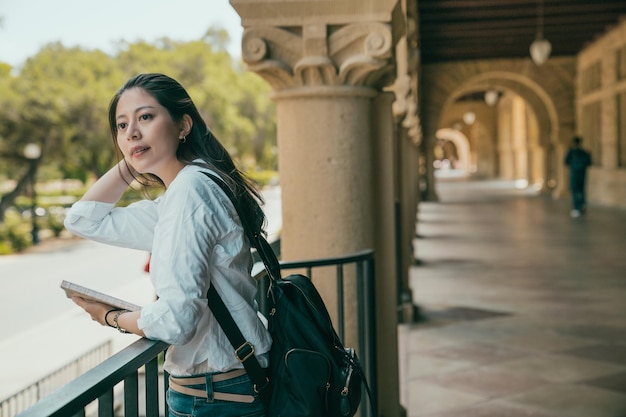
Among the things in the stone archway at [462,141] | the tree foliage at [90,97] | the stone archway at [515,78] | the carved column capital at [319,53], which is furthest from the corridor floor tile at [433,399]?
the stone archway at [462,141]

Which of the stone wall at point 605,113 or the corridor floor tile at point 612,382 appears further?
the stone wall at point 605,113

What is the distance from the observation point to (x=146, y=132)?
1.89 metres

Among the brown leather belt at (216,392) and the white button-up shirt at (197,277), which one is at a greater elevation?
the white button-up shirt at (197,277)

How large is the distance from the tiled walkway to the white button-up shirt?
2.82 meters

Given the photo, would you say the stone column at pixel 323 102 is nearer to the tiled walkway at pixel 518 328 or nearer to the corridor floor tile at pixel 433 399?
the corridor floor tile at pixel 433 399

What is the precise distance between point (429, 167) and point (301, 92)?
20.2m

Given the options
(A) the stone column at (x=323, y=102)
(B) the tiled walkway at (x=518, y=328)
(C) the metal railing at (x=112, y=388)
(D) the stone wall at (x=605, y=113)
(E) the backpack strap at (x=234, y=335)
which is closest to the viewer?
(C) the metal railing at (x=112, y=388)

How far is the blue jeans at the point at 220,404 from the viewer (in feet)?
5.99

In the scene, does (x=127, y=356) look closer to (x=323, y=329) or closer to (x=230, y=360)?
(x=230, y=360)

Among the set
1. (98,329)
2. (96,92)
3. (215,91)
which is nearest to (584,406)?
(98,329)

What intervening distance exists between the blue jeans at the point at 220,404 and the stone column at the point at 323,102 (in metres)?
1.87

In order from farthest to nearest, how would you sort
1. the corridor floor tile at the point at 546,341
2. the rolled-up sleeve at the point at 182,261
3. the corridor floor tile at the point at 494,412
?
the corridor floor tile at the point at 546,341 < the corridor floor tile at the point at 494,412 < the rolled-up sleeve at the point at 182,261

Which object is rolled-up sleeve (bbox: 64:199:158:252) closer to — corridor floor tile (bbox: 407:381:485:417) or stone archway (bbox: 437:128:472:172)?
corridor floor tile (bbox: 407:381:485:417)

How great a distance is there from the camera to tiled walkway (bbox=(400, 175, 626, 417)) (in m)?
4.63
